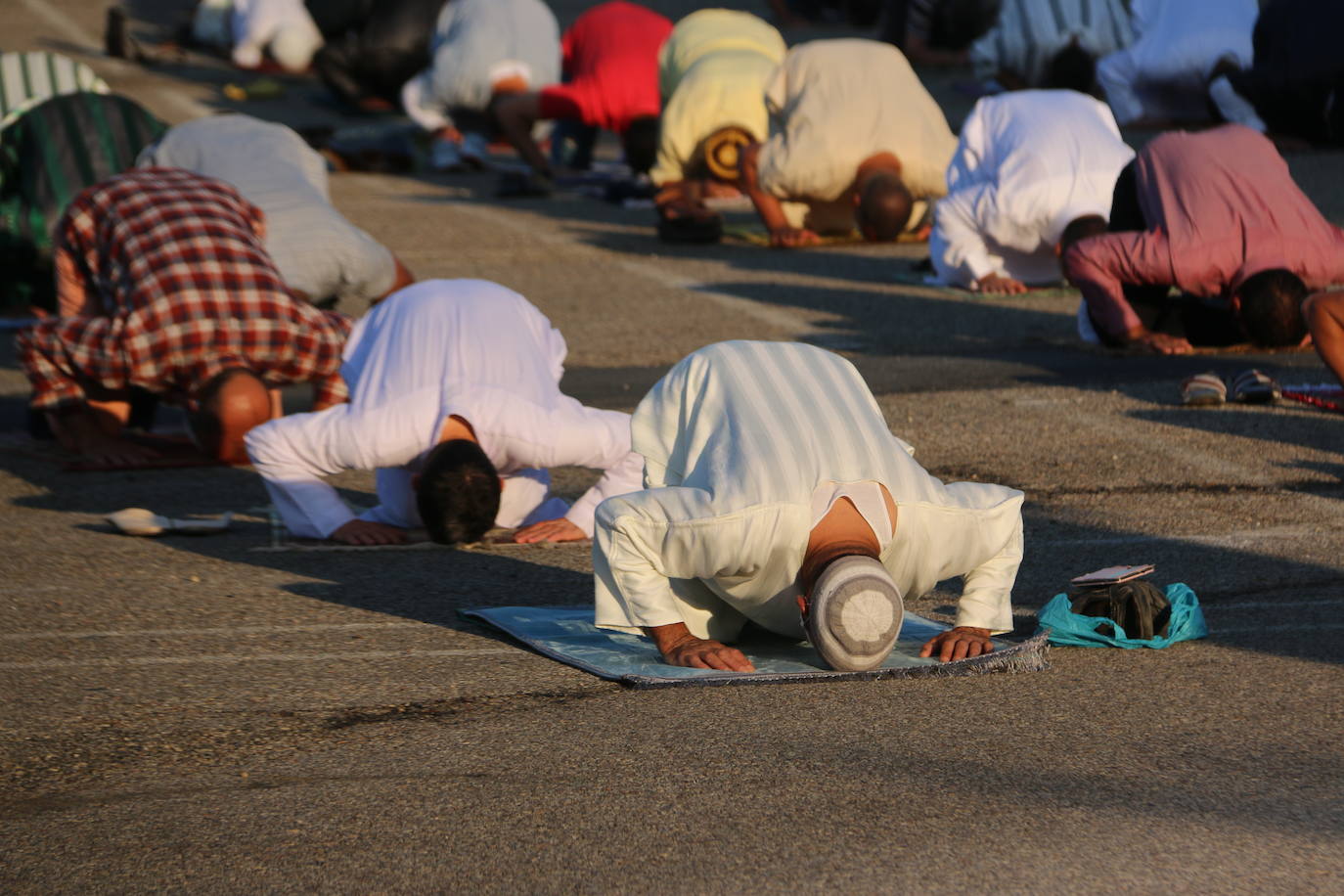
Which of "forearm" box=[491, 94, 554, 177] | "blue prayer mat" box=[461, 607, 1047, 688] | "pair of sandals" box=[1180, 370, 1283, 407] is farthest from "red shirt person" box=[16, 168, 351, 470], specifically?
"forearm" box=[491, 94, 554, 177]

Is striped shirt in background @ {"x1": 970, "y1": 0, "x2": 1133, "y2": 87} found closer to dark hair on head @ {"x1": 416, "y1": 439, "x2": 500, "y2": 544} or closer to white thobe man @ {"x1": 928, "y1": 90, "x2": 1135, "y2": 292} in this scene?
white thobe man @ {"x1": 928, "y1": 90, "x2": 1135, "y2": 292}

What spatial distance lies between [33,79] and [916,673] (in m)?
9.00

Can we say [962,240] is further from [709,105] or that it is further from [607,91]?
[607,91]

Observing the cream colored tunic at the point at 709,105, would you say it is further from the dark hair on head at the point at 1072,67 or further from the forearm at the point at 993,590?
the forearm at the point at 993,590

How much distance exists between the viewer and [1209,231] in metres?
7.49

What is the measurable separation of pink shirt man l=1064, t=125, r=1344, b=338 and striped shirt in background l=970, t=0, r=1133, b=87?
825 cm

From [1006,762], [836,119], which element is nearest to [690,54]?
[836,119]

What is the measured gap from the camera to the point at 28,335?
629 centimetres

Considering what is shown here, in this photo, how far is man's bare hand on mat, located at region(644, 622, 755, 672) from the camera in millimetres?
3879

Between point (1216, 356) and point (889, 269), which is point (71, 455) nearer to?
point (1216, 356)

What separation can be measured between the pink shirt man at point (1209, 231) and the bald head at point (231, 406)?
3439mm

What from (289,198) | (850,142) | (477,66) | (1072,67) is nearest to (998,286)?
(850,142)

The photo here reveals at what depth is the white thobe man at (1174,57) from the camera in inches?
A: 561

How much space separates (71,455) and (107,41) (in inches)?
653
